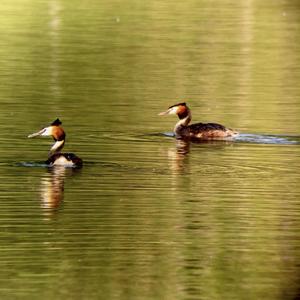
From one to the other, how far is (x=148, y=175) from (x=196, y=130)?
4670mm

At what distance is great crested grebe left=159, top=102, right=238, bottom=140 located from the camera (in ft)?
76.9

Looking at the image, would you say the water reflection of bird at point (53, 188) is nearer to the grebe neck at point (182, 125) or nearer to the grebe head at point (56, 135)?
the grebe head at point (56, 135)

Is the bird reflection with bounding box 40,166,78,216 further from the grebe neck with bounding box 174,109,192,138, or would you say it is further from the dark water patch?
the grebe neck with bounding box 174,109,192,138

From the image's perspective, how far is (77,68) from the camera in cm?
3472

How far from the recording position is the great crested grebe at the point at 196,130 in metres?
23.4

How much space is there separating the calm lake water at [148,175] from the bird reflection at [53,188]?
27mm

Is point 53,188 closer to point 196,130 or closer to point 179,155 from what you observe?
point 179,155

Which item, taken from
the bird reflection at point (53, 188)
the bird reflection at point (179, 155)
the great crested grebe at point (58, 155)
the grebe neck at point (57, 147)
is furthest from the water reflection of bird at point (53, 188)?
the bird reflection at point (179, 155)

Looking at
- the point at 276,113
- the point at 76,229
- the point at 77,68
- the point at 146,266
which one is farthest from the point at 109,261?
the point at 77,68

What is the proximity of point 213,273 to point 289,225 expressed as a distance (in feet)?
8.44

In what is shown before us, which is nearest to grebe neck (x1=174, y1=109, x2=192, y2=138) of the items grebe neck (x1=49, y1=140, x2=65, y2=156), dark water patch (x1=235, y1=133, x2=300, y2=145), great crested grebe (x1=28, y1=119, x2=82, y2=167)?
dark water patch (x1=235, y1=133, x2=300, y2=145)

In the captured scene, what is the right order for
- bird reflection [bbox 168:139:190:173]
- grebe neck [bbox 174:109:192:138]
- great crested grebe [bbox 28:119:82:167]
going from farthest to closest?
grebe neck [bbox 174:109:192:138], bird reflection [bbox 168:139:190:173], great crested grebe [bbox 28:119:82:167]

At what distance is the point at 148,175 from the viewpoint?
1972cm

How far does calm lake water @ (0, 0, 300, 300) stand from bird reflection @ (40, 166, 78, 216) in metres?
0.03
